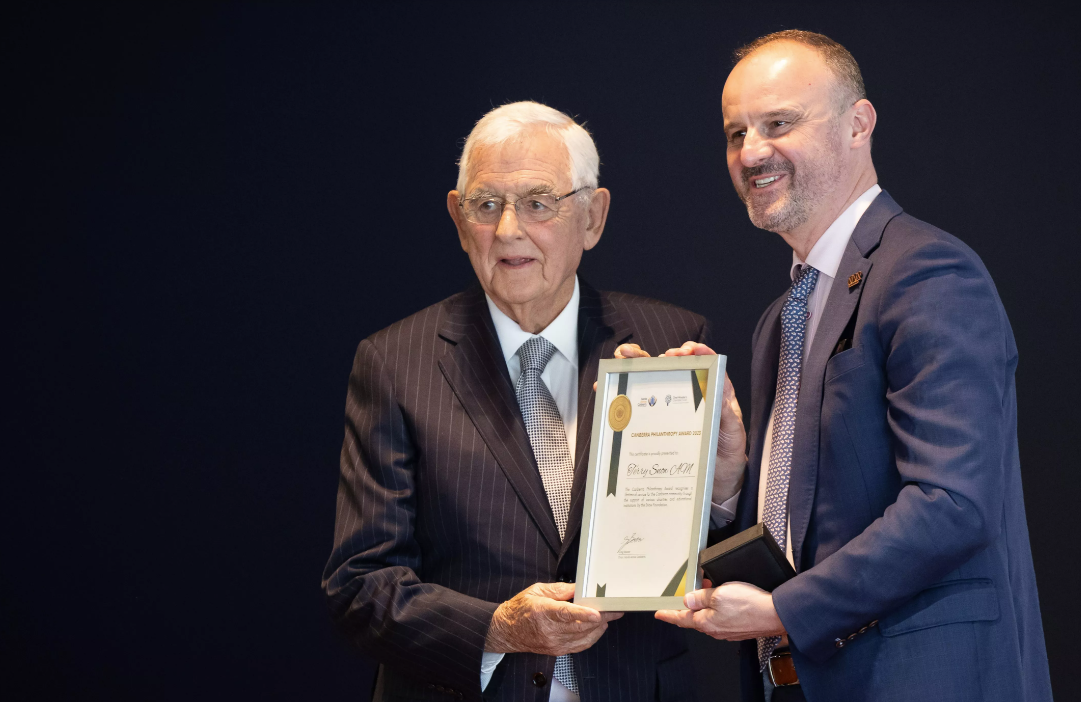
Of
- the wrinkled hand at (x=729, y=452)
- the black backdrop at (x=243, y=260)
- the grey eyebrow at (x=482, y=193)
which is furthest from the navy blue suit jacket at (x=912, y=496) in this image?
the black backdrop at (x=243, y=260)

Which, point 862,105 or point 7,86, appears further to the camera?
point 7,86

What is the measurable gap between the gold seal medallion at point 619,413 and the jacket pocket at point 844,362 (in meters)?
0.39

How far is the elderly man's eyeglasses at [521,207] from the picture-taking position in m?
2.38

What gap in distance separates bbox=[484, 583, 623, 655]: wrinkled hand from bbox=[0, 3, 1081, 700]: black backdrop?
1544 millimetres

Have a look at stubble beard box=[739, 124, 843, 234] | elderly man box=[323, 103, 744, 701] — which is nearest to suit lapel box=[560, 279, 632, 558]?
elderly man box=[323, 103, 744, 701]

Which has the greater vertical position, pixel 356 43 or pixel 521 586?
pixel 356 43

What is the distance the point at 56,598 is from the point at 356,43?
83.5 inches

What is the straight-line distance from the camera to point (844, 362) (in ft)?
6.37

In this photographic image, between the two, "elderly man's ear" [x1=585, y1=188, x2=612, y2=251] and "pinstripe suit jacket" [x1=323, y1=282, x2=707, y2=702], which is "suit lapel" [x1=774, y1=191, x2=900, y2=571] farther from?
"elderly man's ear" [x1=585, y1=188, x2=612, y2=251]

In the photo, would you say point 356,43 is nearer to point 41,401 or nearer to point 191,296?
point 191,296

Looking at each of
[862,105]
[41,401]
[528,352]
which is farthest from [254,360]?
[862,105]

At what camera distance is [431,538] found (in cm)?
230

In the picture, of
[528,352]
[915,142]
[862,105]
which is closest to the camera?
[862,105]

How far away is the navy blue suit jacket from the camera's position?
179cm
